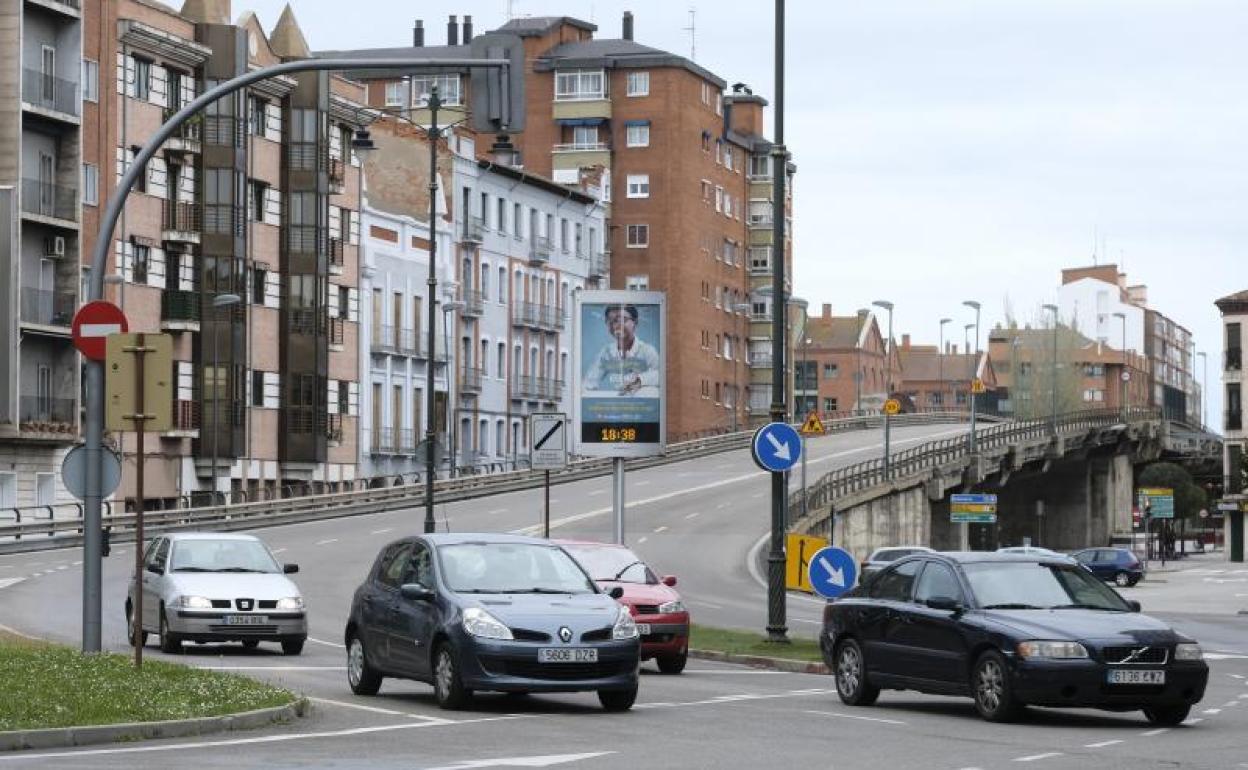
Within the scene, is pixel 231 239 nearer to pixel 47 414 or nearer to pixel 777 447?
pixel 47 414

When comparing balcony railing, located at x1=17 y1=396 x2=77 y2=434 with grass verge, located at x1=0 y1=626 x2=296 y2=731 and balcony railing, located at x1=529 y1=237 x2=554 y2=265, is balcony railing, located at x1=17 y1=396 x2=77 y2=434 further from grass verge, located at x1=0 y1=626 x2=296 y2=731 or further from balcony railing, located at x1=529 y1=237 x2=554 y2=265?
grass verge, located at x1=0 y1=626 x2=296 y2=731

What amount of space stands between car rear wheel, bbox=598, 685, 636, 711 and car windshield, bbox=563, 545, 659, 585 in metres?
8.55

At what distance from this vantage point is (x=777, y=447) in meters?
30.6

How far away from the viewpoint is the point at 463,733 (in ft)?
61.1

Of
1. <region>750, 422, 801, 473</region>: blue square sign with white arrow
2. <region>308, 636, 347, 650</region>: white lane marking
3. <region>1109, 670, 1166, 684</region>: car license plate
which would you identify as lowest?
<region>308, 636, 347, 650</region>: white lane marking

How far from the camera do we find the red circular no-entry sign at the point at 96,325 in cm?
2238

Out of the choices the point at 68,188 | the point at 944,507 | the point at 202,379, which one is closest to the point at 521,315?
the point at 944,507

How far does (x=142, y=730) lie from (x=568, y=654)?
156 inches

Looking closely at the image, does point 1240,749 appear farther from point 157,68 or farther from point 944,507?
point 944,507

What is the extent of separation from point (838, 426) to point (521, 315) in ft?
94.0

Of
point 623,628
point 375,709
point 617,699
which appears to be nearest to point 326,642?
point 375,709

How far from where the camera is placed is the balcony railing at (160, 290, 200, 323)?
80.7 metres

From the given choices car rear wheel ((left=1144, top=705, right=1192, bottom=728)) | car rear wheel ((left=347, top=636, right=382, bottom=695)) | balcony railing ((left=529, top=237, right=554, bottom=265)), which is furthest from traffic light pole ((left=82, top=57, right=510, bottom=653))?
balcony railing ((left=529, top=237, right=554, bottom=265))

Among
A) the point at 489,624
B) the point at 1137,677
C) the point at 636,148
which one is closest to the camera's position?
the point at 1137,677
